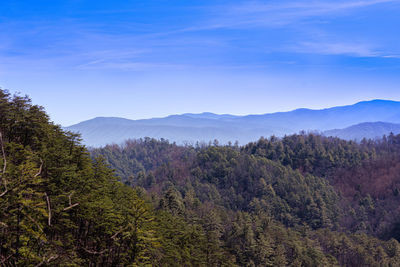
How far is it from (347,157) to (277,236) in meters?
107

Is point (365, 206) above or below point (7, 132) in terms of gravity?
below

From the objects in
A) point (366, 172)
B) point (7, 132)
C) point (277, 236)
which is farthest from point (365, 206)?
point (7, 132)

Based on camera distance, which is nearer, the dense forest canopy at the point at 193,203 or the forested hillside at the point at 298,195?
the dense forest canopy at the point at 193,203

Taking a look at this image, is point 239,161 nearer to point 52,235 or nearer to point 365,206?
point 365,206

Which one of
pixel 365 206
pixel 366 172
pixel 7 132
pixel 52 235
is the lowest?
pixel 365 206

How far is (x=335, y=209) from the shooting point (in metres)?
109

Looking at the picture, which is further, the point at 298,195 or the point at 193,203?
the point at 298,195

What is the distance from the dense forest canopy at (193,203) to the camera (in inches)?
472

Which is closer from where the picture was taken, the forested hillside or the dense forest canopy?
the dense forest canopy

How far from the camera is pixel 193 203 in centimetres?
7231

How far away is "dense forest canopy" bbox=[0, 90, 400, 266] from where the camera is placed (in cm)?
1198

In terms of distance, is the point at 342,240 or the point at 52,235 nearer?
the point at 52,235

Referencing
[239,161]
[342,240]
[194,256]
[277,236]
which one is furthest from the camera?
[239,161]

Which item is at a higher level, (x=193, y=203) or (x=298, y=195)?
(x=193, y=203)
